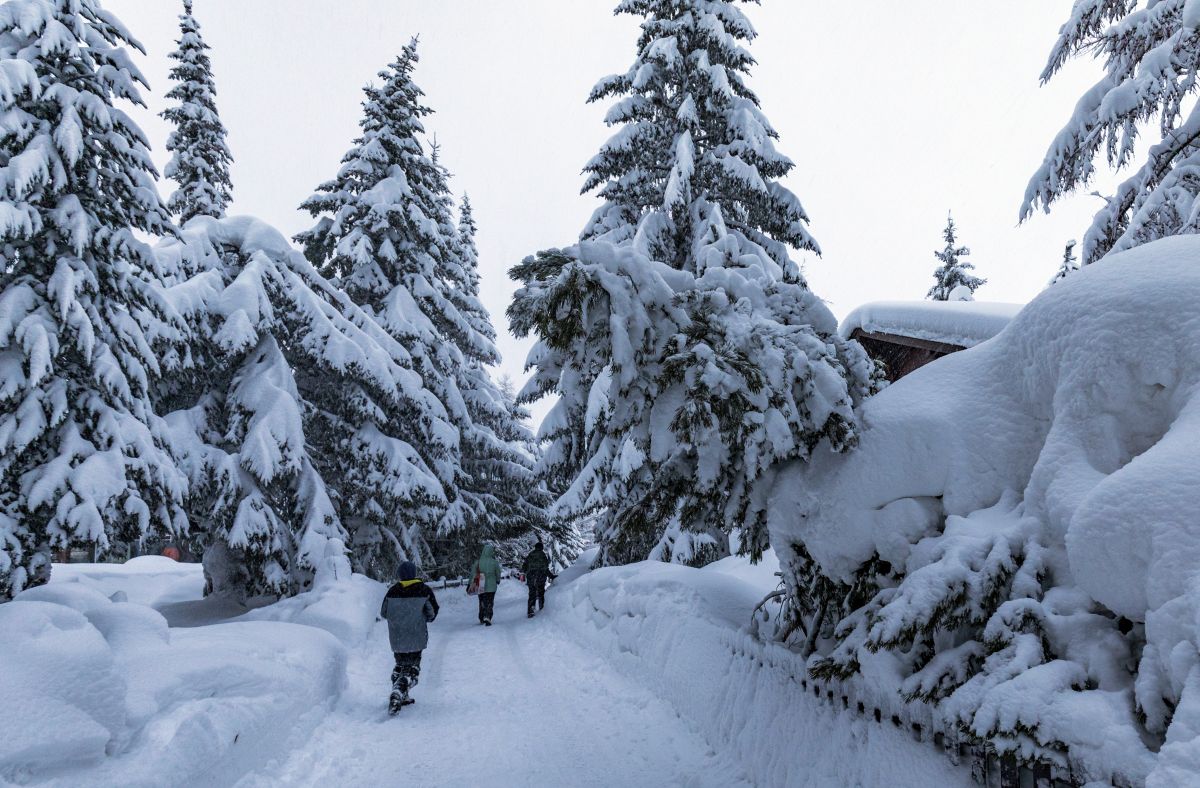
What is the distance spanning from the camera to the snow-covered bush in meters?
2.59

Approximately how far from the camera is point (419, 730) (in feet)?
22.0

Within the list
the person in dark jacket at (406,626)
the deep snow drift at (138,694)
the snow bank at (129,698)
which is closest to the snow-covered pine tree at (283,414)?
the person in dark jacket at (406,626)

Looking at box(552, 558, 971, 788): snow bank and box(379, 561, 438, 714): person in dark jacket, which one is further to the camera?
box(379, 561, 438, 714): person in dark jacket

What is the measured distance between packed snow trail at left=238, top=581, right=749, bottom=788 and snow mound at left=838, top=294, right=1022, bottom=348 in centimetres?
565

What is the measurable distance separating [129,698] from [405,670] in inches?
138

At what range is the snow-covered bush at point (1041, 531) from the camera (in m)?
2.59

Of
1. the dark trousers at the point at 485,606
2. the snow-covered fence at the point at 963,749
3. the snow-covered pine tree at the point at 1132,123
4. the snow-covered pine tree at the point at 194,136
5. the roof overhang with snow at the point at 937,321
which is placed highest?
the snow-covered pine tree at the point at 194,136

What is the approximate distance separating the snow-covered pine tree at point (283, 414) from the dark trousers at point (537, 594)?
2.94 meters

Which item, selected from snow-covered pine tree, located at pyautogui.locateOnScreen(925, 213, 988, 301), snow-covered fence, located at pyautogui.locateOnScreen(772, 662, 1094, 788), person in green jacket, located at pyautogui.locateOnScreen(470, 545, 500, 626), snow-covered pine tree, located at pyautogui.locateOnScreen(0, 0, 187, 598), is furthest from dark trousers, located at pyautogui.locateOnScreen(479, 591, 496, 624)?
snow-covered pine tree, located at pyautogui.locateOnScreen(925, 213, 988, 301)

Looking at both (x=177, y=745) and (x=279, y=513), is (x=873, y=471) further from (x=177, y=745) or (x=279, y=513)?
(x=279, y=513)

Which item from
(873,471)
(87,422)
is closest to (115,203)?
(87,422)

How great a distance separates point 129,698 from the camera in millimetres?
4461

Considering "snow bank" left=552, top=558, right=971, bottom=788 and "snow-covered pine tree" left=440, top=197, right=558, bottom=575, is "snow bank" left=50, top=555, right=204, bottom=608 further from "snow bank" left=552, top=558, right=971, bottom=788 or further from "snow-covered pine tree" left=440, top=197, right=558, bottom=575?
"snow bank" left=552, top=558, right=971, bottom=788

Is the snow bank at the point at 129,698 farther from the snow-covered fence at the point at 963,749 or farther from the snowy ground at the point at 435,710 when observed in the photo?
the snow-covered fence at the point at 963,749
